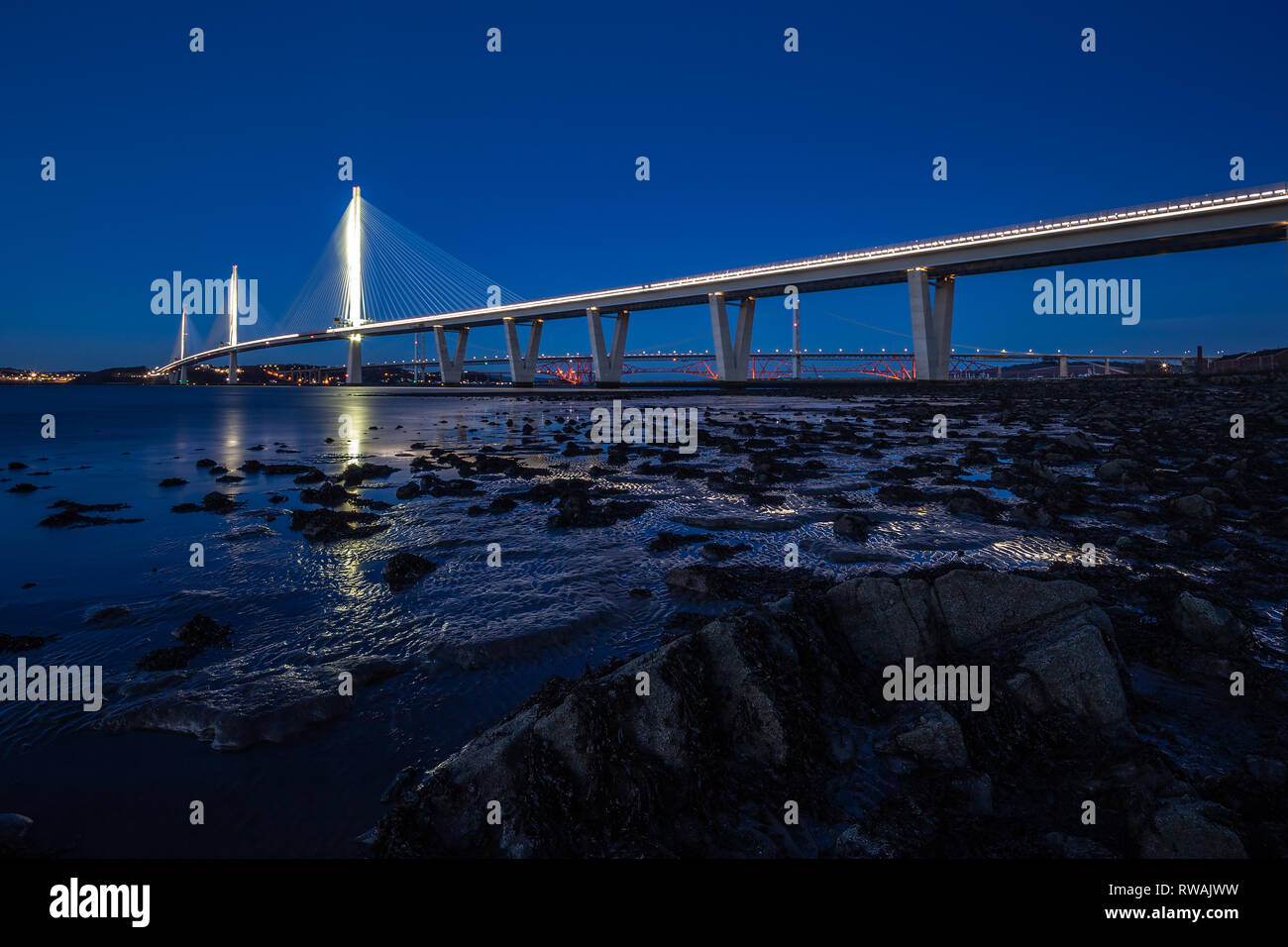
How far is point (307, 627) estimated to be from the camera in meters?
5.23

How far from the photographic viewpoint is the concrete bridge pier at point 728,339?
6625 cm

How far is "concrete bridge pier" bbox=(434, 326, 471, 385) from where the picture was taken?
9744 cm

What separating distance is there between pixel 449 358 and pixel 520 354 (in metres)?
16.0

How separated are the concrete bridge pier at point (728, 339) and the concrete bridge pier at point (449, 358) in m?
49.8

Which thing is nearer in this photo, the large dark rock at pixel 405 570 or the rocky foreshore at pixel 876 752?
the rocky foreshore at pixel 876 752

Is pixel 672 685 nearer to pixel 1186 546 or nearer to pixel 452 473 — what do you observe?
pixel 1186 546

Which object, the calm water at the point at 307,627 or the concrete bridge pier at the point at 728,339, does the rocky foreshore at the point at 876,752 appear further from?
the concrete bridge pier at the point at 728,339

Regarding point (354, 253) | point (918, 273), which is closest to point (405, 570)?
point (918, 273)

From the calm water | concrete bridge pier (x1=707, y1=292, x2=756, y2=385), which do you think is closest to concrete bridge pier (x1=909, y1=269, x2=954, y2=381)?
concrete bridge pier (x1=707, y1=292, x2=756, y2=385)

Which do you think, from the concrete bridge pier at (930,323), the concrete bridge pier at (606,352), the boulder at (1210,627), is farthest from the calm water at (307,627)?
the concrete bridge pier at (606,352)

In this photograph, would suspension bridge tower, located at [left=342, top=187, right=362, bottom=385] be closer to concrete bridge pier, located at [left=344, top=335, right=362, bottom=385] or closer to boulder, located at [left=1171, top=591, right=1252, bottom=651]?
concrete bridge pier, located at [left=344, top=335, right=362, bottom=385]

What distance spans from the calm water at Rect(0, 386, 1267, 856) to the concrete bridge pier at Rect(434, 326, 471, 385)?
9119 cm

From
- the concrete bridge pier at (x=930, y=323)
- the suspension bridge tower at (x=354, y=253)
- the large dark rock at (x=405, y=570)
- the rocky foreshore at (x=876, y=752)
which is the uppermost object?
the suspension bridge tower at (x=354, y=253)
